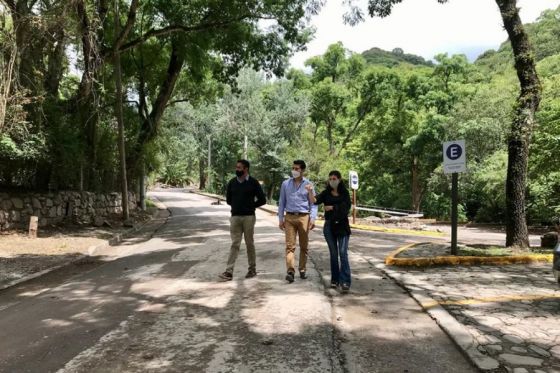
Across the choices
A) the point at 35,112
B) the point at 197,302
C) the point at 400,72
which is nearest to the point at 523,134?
the point at 197,302

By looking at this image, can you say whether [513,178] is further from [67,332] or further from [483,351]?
[67,332]

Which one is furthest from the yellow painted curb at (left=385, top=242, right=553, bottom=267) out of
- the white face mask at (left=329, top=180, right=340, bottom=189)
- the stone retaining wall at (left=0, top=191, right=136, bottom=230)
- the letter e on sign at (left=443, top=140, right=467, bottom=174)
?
the stone retaining wall at (left=0, top=191, right=136, bottom=230)

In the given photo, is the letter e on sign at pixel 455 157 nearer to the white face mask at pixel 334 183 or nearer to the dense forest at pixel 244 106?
the dense forest at pixel 244 106

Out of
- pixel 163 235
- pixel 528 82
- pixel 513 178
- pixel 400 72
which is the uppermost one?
pixel 400 72

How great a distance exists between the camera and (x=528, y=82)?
400 inches

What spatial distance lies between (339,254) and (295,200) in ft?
3.52

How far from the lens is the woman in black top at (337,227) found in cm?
673

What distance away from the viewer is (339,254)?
22.8ft

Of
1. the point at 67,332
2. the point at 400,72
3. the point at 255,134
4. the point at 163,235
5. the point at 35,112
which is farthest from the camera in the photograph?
the point at 400,72

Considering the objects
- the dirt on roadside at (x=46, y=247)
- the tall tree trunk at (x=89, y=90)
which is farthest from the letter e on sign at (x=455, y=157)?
the tall tree trunk at (x=89, y=90)

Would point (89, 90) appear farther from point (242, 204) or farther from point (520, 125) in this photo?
point (520, 125)

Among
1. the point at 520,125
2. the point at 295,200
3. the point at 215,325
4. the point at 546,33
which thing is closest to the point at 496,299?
the point at 295,200

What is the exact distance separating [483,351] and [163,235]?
12.7m

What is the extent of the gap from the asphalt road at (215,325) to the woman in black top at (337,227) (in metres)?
0.28
